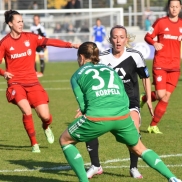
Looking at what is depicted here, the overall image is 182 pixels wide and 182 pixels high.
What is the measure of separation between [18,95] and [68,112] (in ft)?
15.2

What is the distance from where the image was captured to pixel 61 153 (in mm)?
8773

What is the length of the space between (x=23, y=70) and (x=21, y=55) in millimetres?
228

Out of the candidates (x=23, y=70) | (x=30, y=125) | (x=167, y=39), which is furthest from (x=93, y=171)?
(x=167, y=39)

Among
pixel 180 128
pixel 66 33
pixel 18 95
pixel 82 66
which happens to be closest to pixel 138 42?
pixel 66 33

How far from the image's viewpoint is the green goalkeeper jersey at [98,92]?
5918 mm

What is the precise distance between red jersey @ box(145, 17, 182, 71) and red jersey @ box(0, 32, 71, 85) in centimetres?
216

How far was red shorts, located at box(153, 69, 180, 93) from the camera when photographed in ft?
33.9

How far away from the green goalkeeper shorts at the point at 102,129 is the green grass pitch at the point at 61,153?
110 cm

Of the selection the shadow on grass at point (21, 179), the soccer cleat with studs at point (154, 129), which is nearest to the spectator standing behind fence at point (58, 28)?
the soccer cleat with studs at point (154, 129)

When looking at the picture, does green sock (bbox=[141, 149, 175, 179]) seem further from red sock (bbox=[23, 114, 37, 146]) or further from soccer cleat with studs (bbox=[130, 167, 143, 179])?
red sock (bbox=[23, 114, 37, 146])

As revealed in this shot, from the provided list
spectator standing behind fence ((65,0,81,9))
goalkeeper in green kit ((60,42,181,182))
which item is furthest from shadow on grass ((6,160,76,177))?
spectator standing behind fence ((65,0,81,9))

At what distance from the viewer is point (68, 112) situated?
13.4m

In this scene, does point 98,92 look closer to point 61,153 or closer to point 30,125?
point 61,153

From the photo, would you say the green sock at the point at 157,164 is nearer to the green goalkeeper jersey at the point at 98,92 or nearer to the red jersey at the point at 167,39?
the green goalkeeper jersey at the point at 98,92
